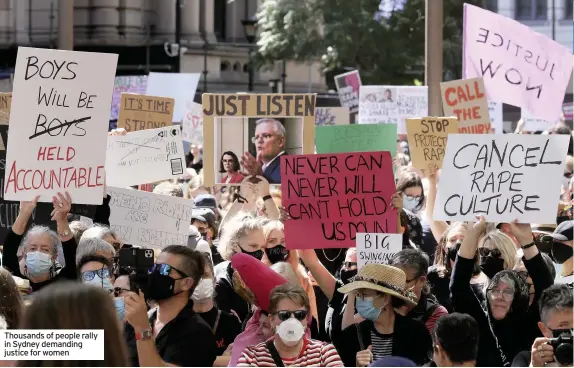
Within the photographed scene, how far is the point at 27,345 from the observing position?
4.31 meters

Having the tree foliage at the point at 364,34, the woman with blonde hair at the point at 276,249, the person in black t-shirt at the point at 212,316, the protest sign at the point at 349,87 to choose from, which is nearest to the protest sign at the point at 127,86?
the protest sign at the point at 349,87

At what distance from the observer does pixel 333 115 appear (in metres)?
16.8

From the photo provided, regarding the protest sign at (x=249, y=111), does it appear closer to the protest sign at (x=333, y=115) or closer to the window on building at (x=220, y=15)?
the protest sign at (x=333, y=115)

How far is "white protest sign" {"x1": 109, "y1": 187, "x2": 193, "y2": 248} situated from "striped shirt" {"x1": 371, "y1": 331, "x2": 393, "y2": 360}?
2.07m

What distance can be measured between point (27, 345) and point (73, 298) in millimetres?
592

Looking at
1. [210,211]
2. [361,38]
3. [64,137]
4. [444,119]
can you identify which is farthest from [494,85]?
[361,38]

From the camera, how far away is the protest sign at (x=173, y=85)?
21.1 meters

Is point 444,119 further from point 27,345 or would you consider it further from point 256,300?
point 27,345

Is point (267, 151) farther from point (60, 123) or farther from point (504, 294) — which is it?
point (504, 294)

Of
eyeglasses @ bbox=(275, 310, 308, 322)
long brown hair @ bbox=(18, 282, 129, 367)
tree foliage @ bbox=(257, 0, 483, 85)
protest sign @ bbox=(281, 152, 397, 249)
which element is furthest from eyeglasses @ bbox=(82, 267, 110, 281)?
tree foliage @ bbox=(257, 0, 483, 85)

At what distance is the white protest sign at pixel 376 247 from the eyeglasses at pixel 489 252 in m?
0.43

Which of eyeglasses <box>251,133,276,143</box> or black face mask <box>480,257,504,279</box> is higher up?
eyeglasses <box>251,133,276,143</box>

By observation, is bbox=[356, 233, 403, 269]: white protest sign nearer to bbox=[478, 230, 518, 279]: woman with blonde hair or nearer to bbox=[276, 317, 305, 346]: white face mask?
bbox=[478, 230, 518, 279]: woman with blonde hair

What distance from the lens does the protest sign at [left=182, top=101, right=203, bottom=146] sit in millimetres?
18516
